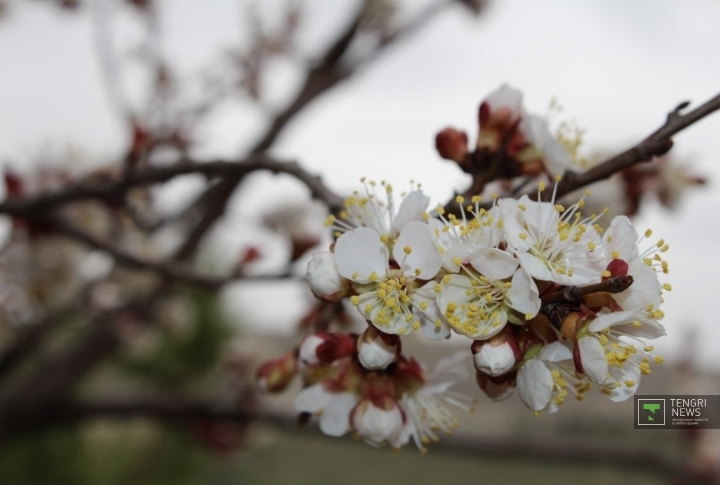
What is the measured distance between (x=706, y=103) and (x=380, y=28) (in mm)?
1095

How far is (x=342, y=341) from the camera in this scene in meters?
0.42

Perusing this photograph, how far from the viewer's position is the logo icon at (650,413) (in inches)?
23.5

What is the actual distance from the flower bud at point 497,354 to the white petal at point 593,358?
4 centimetres

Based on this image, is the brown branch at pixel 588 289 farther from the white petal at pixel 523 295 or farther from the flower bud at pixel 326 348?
the flower bud at pixel 326 348

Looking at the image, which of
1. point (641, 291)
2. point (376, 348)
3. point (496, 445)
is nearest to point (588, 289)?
point (641, 291)

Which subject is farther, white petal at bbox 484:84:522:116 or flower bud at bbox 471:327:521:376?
white petal at bbox 484:84:522:116

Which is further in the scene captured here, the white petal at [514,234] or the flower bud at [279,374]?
the flower bud at [279,374]

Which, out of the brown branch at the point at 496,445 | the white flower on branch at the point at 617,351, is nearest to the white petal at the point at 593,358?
the white flower on branch at the point at 617,351

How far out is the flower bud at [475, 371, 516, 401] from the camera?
1.30ft

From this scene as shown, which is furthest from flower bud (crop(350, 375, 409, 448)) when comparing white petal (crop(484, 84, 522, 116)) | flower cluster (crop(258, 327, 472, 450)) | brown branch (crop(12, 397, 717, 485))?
brown branch (crop(12, 397, 717, 485))

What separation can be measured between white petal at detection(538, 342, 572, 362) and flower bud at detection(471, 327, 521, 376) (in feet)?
0.05

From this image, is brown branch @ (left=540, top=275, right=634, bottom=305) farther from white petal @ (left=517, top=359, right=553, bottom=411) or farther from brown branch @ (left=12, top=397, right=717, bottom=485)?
brown branch @ (left=12, top=397, right=717, bottom=485)

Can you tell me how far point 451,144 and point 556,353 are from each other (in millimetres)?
206

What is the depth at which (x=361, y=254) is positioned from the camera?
391 millimetres
